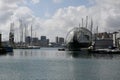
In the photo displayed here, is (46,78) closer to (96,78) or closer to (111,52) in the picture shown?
(96,78)

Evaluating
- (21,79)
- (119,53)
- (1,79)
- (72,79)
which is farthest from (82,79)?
(119,53)

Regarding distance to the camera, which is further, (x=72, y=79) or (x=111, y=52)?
(x=111, y=52)

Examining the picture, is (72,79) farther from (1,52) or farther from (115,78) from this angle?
(1,52)

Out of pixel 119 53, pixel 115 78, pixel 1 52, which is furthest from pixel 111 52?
pixel 115 78

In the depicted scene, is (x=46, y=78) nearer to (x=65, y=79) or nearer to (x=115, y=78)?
(x=65, y=79)

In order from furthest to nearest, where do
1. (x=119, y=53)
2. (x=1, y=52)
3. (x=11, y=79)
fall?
(x=1, y=52), (x=119, y=53), (x=11, y=79)

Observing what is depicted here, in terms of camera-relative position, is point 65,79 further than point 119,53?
No

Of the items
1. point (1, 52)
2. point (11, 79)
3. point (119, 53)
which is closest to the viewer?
point (11, 79)

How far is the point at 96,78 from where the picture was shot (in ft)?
165

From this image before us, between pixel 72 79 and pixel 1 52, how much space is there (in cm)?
12125

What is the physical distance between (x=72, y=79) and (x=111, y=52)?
108341mm

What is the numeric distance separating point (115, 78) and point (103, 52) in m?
110

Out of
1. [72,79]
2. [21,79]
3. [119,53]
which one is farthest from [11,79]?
[119,53]

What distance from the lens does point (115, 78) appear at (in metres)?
51.0
